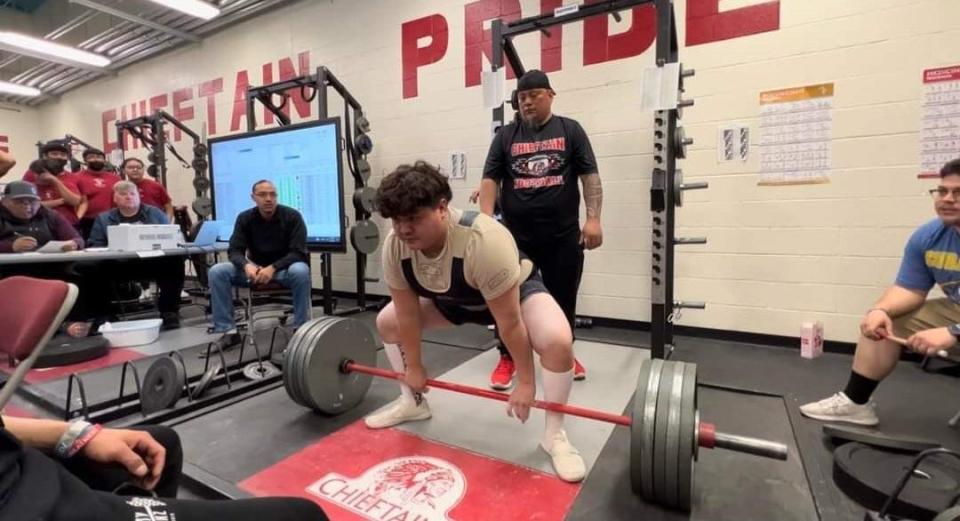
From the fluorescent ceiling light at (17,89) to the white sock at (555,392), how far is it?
412 inches

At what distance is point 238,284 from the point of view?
3326 mm

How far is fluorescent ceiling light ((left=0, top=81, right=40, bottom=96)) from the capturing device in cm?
786

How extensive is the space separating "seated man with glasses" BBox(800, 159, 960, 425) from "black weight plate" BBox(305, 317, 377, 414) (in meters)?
1.96

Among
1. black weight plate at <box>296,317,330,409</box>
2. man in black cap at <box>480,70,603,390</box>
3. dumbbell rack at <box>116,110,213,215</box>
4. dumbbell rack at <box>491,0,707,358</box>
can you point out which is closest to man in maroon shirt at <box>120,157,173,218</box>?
dumbbell rack at <box>116,110,213,215</box>

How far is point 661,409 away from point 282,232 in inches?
113

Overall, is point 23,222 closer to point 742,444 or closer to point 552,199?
point 552,199

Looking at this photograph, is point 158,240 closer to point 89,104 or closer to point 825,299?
point 825,299

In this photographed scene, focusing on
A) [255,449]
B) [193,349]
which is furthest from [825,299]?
[193,349]

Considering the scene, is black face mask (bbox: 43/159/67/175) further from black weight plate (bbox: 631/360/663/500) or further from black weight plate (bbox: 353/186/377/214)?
black weight plate (bbox: 631/360/663/500)

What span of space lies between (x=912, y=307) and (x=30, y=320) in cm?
289

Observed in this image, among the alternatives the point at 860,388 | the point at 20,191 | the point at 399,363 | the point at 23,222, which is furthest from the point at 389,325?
the point at 23,222

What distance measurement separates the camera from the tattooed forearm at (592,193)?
2447 millimetres

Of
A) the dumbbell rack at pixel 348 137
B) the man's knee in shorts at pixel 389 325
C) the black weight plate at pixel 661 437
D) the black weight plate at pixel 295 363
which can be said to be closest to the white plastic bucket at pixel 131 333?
the dumbbell rack at pixel 348 137

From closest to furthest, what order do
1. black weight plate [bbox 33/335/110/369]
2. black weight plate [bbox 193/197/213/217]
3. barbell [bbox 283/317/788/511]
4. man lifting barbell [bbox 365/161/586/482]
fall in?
1. barbell [bbox 283/317/788/511]
2. man lifting barbell [bbox 365/161/586/482]
3. black weight plate [bbox 33/335/110/369]
4. black weight plate [bbox 193/197/213/217]
